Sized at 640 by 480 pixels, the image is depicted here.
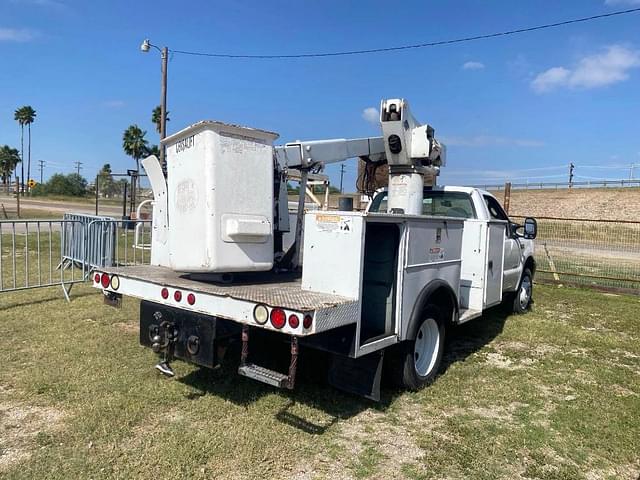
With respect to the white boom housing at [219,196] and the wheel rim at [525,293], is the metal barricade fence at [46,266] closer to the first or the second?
the white boom housing at [219,196]

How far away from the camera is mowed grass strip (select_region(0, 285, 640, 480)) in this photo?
3219 mm

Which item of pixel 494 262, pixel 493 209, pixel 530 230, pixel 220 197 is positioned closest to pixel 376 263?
pixel 220 197

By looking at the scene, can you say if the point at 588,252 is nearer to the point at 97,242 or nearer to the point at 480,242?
the point at 480,242

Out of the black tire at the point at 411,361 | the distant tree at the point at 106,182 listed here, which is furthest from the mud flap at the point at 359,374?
the distant tree at the point at 106,182

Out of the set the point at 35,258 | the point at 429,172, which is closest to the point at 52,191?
the point at 35,258

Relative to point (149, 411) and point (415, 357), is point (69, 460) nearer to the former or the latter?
point (149, 411)

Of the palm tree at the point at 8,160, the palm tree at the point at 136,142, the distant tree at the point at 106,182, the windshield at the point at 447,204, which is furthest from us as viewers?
the palm tree at the point at 8,160

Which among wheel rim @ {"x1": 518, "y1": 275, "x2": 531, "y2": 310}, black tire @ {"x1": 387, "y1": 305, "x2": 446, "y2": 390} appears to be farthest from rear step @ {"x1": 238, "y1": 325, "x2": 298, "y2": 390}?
wheel rim @ {"x1": 518, "y1": 275, "x2": 531, "y2": 310}

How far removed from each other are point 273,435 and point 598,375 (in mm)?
3697

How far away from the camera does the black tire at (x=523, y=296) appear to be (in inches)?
313

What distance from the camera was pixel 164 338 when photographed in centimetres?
397

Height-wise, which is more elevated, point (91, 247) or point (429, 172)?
point (429, 172)

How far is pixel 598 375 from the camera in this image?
520 cm

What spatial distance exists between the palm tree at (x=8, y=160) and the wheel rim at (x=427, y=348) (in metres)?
80.6
